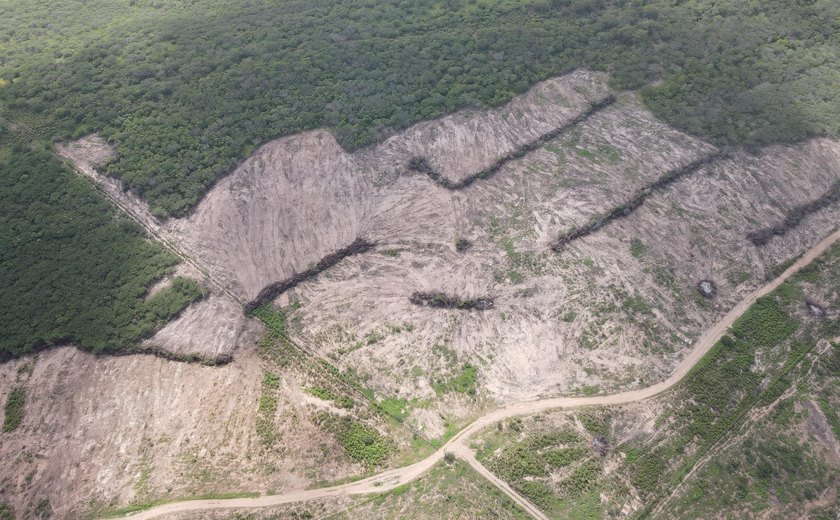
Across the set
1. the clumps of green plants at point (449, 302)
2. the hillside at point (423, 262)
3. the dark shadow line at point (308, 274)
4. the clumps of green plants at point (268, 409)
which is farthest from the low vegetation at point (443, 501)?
the dark shadow line at point (308, 274)

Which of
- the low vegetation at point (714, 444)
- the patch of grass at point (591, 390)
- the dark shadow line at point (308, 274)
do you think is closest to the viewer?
the low vegetation at point (714, 444)

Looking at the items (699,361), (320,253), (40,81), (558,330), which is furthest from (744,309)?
(40,81)

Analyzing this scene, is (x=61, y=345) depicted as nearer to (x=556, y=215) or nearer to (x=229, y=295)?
(x=229, y=295)

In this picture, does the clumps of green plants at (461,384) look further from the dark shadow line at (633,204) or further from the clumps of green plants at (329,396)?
the dark shadow line at (633,204)

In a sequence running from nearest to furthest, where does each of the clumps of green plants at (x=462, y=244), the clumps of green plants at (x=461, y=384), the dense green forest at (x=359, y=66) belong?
the clumps of green plants at (x=461, y=384) < the clumps of green plants at (x=462, y=244) < the dense green forest at (x=359, y=66)

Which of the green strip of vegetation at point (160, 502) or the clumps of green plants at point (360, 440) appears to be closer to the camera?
the green strip of vegetation at point (160, 502)

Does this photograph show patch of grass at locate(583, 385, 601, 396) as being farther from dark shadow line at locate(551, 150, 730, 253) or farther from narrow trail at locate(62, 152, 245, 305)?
narrow trail at locate(62, 152, 245, 305)
